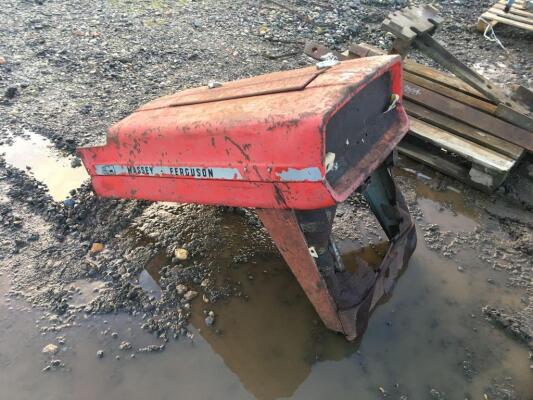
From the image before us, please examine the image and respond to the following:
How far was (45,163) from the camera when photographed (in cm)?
378

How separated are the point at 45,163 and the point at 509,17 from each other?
5516 millimetres

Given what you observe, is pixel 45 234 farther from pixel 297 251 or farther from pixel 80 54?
pixel 80 54

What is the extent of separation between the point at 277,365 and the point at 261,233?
1.00 meters

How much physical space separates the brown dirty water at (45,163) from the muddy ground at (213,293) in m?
0.01

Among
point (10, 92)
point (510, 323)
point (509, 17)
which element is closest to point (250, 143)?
point (510, 323)

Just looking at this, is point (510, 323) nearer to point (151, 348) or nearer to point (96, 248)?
point (151, 348)

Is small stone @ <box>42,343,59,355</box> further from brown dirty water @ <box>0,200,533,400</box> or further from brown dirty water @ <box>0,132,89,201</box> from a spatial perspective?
brown dirty water @ <box>0,132,89,201</box>

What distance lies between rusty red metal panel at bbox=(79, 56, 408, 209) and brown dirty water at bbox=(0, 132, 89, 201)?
3.37 feet

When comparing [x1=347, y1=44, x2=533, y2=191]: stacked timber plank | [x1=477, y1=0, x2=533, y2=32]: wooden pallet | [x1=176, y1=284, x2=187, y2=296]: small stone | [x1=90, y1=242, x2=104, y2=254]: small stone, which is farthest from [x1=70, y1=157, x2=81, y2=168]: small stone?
[x1=477, y1=0, x2=533, y2=32]: wooden pallet

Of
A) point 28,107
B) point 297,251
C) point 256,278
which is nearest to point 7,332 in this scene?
point 256,278

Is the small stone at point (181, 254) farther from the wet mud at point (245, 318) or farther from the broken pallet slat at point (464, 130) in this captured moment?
the broken pallet slat at point (464, 130)

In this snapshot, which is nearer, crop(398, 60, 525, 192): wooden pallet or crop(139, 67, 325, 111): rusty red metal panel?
crop(139, 67, 325, 111): rusty red metal panel

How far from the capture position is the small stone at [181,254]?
299 centimetres

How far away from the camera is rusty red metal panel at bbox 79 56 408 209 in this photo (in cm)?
182
